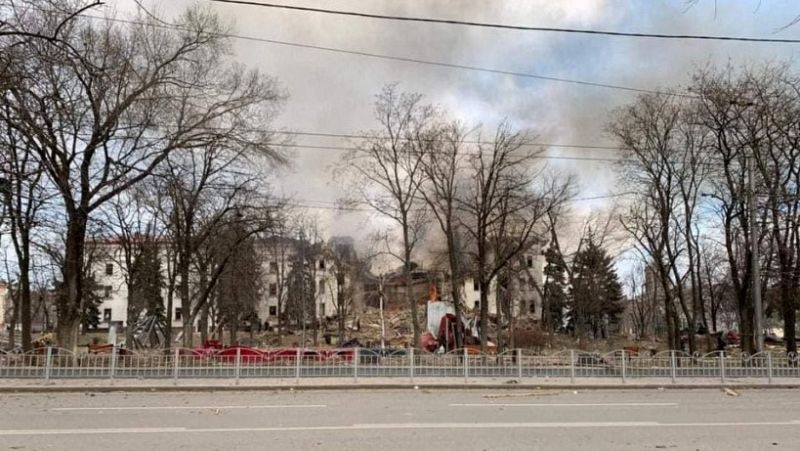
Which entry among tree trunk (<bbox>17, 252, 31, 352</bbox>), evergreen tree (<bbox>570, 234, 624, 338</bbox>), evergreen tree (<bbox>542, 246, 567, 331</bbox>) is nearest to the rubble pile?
evergreen tree (<bbox>542, 246, 567, 331</bbox>)

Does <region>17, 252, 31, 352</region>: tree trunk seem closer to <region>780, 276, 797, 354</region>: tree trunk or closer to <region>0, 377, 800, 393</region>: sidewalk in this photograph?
<region>0, 377, 800, 393</region>: sidewalk

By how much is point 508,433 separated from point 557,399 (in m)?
6.44

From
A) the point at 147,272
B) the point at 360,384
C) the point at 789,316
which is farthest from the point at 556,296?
the point at 360,384

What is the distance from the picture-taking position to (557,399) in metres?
15.6

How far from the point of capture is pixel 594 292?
2491 inches

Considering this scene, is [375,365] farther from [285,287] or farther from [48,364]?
[285,287]

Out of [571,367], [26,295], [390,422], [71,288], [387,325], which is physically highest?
[71,288]

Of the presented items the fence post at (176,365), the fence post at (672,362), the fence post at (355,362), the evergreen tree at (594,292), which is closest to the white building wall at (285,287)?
the evergreen tree at (594,292)

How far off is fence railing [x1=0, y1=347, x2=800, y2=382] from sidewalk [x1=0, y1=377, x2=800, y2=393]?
1.25 feet

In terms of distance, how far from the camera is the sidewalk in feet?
Answer: 56.5

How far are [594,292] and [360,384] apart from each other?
4908 cm

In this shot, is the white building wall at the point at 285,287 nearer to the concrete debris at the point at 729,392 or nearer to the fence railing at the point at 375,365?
the fence railing at the point at 375,365

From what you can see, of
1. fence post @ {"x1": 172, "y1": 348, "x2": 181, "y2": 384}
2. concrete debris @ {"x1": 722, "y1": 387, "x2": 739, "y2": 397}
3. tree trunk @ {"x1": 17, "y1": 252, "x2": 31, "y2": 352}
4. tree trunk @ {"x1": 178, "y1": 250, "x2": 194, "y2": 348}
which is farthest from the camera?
tree trunk @ {"x1": 178, "y1": 250, "x2": 194, "y2": 348}

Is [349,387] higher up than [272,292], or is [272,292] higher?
[272,292]
